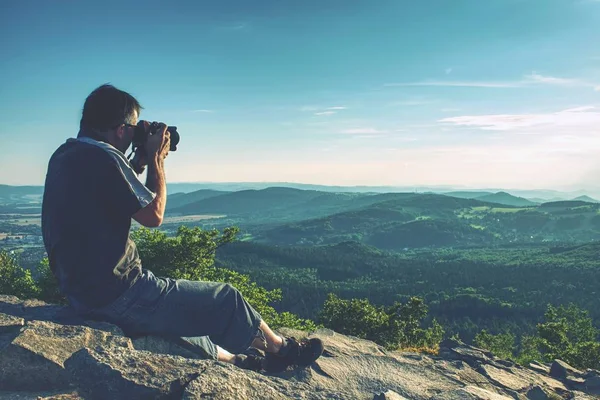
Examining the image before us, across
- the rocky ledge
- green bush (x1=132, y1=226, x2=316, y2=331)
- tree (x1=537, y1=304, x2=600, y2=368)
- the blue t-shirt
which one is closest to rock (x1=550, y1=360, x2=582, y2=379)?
the rocky ledge

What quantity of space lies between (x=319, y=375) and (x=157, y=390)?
11.9 feet

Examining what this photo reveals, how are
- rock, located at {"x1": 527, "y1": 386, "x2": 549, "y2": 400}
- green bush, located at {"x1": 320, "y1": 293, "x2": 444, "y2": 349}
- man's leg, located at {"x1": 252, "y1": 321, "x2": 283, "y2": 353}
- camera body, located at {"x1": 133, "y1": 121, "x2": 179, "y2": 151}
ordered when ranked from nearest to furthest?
1. camera body, located at {"x1": 133, "y1": 121, "x2": 179, "y2": 151}
2. man's leg, located at {"x1": 252, "y1": 321, "x2": 283, "y2": 353}
3. rock, located at {"x1": 527, "y1": 386, "x2": 549, "y2": 400}
4. green bush, located at {"x1": 320, "y1": 293, "x2": 444, "y2": 349}

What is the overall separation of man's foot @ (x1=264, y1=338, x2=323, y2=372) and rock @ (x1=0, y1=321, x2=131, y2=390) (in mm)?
3167

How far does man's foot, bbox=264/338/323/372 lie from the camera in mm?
7504

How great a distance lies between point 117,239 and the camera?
5750mm

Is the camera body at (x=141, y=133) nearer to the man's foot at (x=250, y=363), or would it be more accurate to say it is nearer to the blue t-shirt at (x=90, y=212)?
the blue t-shirt at (x=90, y=212)

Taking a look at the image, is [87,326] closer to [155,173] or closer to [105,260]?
[105,260]

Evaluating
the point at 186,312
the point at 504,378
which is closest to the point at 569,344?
the point at 504,378

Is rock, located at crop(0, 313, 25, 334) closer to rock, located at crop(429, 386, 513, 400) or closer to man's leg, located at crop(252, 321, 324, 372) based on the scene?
man's leg, located at crop(252, 321, 324, 372)

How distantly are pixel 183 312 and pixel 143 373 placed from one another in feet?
3.60

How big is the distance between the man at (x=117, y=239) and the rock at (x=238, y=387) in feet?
2.32

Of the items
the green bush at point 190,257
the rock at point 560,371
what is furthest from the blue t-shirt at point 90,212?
the green bush at point 190,257

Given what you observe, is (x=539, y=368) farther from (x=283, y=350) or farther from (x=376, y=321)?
(x=376, y=321)

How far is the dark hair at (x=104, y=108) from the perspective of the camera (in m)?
5.93
